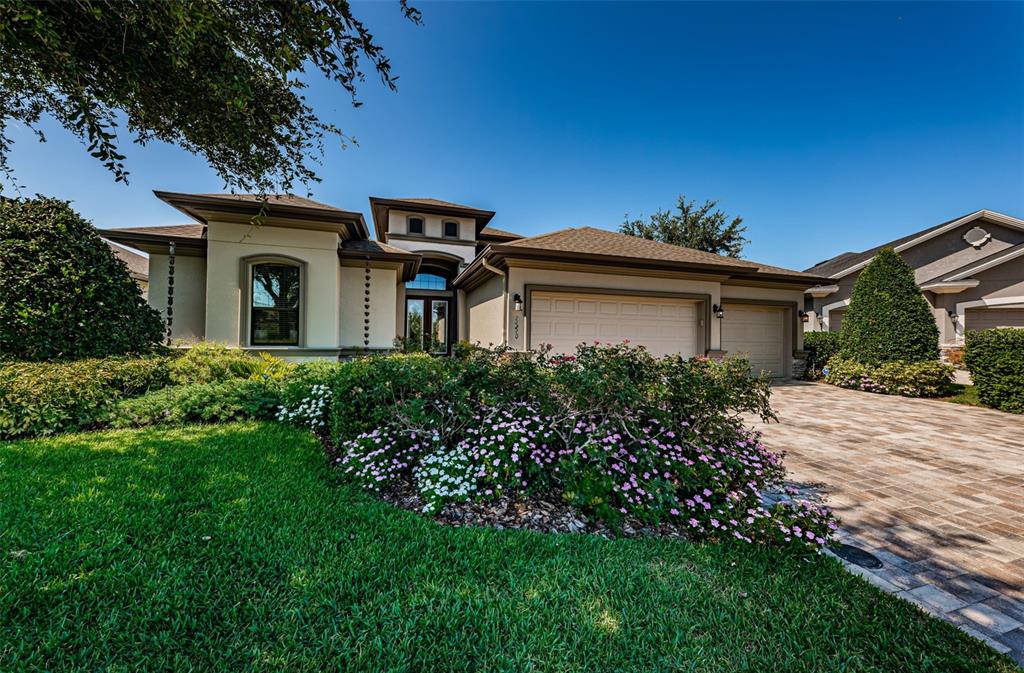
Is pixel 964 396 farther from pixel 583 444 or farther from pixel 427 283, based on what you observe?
pixel 427 283

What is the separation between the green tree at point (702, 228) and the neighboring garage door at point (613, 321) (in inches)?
574

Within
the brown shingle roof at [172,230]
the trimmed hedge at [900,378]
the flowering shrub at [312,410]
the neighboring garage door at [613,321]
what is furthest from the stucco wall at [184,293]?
the trimmed hedge at [900,378]

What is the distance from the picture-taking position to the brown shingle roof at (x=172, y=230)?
318 inches

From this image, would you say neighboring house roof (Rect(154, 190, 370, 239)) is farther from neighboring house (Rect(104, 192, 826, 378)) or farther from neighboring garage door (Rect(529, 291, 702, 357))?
neighboring garage door (Rect(529, 291, 702, 357))

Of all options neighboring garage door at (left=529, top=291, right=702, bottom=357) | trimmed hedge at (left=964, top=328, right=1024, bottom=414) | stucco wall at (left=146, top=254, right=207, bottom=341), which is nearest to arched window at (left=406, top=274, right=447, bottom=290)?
stucco wall at (left=146, top=254, right=207, bottom=341)

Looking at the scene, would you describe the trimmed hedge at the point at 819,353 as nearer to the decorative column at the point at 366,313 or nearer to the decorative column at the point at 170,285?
the decorative column at the point at 366,313

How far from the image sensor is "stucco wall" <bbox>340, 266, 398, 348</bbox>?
9.84 metres

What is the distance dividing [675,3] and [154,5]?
793 centimetres

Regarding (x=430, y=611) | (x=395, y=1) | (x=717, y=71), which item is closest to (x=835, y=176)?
(x=717, y=71)

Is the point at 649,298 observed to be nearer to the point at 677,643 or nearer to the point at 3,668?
the point at 677,643

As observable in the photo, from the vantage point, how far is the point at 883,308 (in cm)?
950

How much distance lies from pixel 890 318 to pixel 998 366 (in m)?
2.46

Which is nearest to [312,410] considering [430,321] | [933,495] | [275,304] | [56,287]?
[56,287]

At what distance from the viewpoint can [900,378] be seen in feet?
29.3
